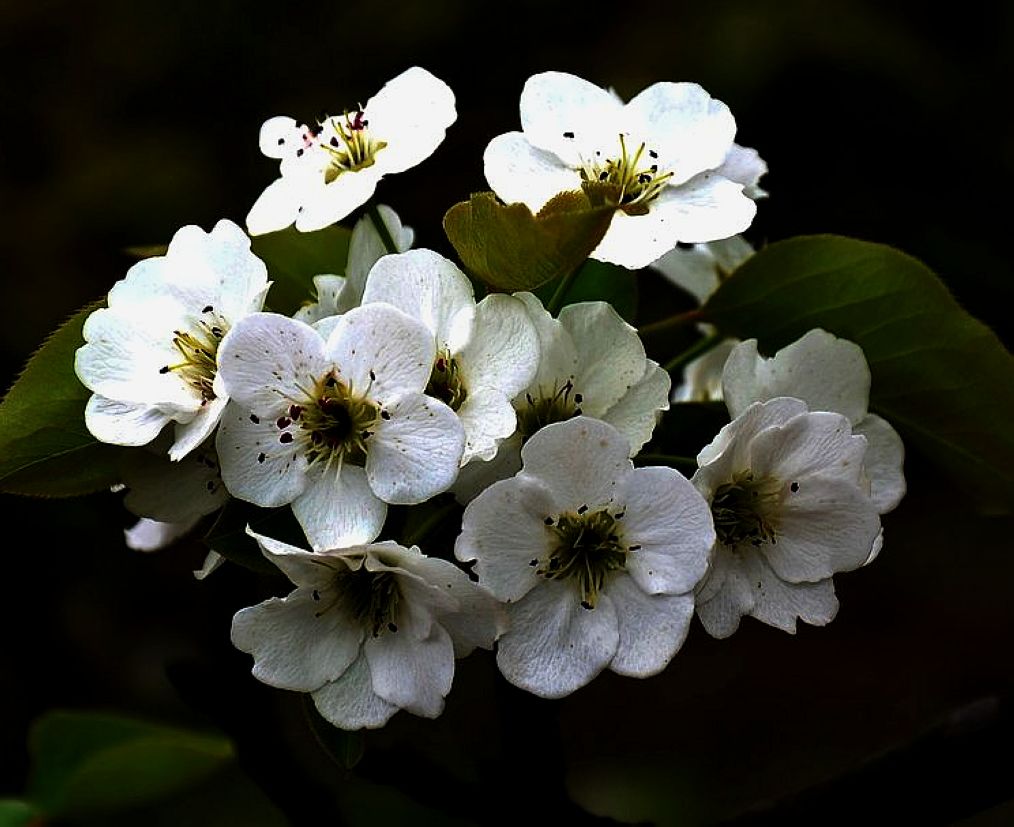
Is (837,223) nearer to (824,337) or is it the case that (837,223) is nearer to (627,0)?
(627,0)

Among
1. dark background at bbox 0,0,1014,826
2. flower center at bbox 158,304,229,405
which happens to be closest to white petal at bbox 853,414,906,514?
flower center at bbox 158,304,229,405

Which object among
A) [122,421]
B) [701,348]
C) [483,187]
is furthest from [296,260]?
[483,187]

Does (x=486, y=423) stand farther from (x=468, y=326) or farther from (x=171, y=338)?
(x=171, y=338)

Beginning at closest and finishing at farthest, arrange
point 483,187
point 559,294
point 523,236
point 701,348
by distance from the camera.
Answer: point 523,236 → point 559,294 → point 701,348 → point 483,187

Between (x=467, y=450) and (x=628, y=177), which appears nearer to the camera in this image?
(x=467, y=450)

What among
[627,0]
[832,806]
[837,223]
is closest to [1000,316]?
[837,223]

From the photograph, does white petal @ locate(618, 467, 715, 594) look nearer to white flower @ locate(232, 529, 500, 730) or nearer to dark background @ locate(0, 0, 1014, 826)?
white flower @ locate(232, 529, 500, 730)

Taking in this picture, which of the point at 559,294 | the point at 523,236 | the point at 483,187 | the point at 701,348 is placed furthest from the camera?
the point at 483,187
